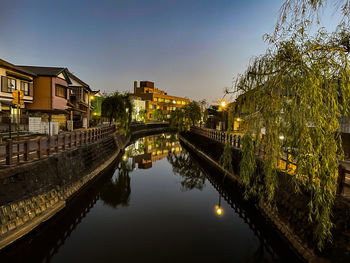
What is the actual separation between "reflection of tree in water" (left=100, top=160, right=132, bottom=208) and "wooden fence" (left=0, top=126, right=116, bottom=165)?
370cm

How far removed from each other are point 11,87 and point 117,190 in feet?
51.1

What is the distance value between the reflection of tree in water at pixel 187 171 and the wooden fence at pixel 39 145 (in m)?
8.49

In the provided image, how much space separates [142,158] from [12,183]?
60.4 feet

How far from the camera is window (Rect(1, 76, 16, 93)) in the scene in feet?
62.6

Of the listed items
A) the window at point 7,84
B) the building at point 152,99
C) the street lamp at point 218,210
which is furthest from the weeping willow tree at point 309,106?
the building at point 152,99

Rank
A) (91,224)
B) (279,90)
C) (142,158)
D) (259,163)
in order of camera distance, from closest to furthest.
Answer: (279,90)
(91,224)
(259,163)
(142,158)

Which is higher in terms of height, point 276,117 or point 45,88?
point 45,88

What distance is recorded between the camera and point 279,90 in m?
5.46

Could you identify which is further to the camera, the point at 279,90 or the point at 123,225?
the point at 123,225

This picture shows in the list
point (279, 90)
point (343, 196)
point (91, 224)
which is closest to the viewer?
point (279, 90)

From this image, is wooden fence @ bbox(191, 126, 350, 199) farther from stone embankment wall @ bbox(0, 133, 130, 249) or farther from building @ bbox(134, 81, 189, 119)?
building @ bbox(134, 81, 189, 119)

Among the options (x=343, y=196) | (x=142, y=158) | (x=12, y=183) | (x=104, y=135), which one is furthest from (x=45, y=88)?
(x=343, y=196)

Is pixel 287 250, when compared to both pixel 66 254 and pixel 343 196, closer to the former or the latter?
pixel 343 196

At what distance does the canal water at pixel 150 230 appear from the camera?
774cm
